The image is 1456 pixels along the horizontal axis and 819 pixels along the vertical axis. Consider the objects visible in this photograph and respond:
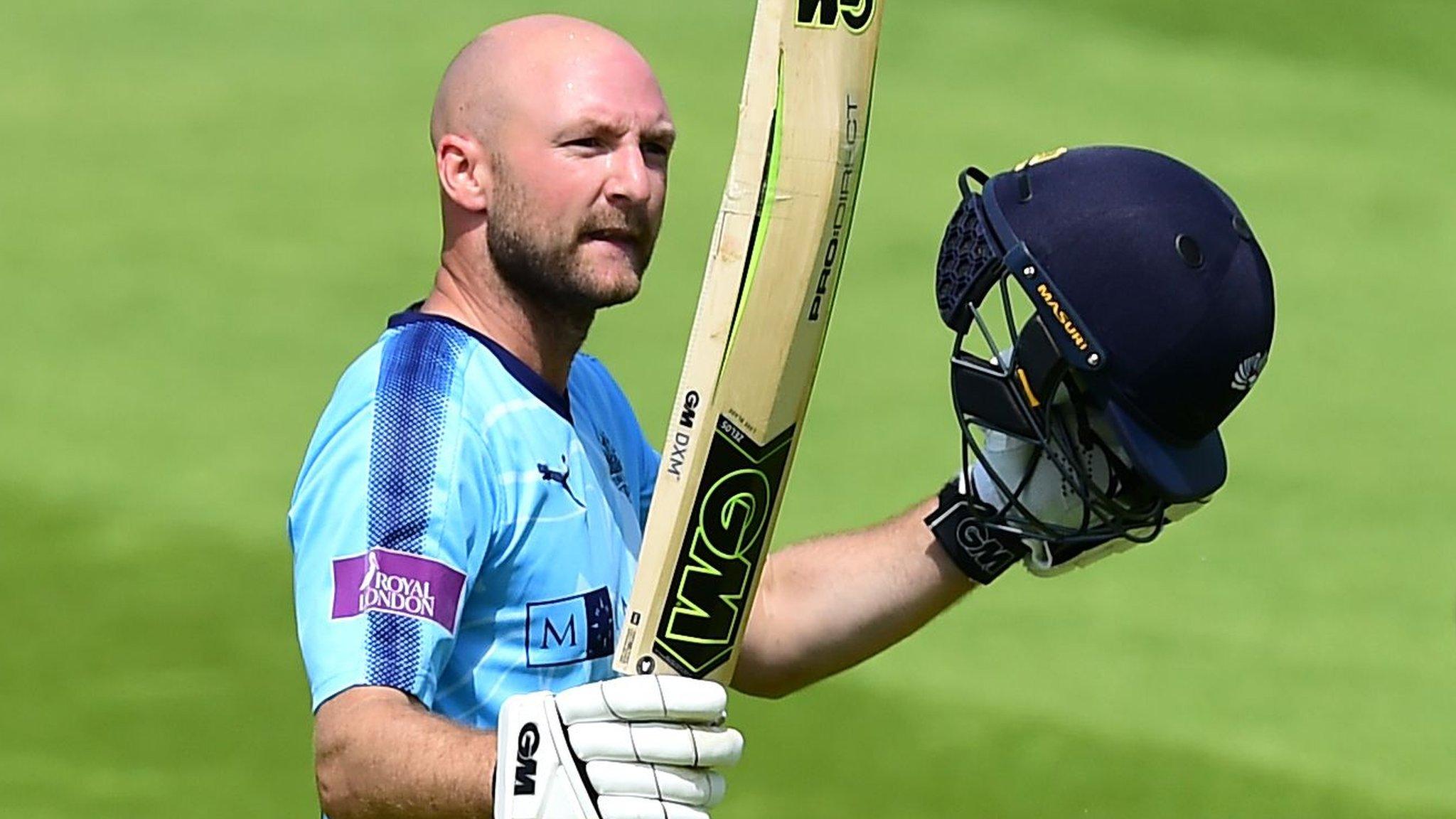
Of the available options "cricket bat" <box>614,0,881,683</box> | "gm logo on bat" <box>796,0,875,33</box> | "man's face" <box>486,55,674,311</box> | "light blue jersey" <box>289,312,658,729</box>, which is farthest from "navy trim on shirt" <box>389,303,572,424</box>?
"gm logo on bat" <box>796,0,875,33</box>

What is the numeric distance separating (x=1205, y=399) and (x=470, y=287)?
3.85 feet

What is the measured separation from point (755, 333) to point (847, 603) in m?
1.20

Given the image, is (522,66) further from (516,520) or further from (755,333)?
(755,333)

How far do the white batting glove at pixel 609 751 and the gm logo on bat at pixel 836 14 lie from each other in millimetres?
852

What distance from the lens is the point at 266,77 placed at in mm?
9734

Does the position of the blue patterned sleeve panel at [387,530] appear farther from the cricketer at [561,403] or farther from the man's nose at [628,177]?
the man's nose at [628,177]

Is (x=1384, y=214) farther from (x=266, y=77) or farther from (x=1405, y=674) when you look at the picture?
(x=266, y=77)

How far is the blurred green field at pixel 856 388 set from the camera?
6184 mm

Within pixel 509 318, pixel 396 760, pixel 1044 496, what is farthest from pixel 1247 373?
pixel 396 760

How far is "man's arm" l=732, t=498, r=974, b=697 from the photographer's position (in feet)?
13.6

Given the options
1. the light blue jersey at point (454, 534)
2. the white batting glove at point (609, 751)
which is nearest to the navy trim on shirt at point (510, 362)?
the light blue jersey at point (454, 534)

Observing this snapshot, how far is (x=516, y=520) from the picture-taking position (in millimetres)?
3584

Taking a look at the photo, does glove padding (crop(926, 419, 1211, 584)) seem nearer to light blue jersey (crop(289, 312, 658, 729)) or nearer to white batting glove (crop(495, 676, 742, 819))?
light blue jersey (crop(289, 312, 658, 729))

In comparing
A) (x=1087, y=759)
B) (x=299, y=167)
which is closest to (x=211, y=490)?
(x=299, y=167)
